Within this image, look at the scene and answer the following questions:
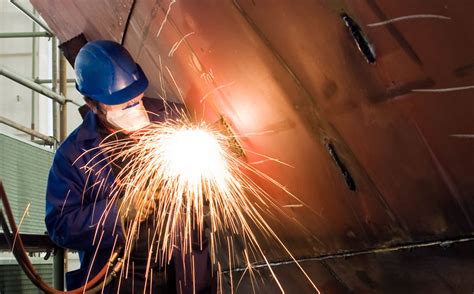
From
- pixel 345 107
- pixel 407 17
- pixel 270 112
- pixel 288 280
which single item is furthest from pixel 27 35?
pixel 407 17

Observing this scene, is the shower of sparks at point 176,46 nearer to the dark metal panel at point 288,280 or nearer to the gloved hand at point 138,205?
the gloved hand at point 138,205

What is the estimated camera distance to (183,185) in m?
2.18

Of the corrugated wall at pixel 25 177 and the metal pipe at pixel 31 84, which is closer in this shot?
the corrugated wall at pixel 25 177

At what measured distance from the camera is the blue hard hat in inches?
88.4

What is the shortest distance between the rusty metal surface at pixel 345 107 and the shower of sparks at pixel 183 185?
0.32 ft

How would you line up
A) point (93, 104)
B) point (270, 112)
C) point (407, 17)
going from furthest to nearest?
point (93, 104) < point (270, 112) < point (407, 17)

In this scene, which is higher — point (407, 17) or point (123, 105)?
point (123, 105)

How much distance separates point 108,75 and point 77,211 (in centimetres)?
52

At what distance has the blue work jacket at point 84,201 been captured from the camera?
2180 mm

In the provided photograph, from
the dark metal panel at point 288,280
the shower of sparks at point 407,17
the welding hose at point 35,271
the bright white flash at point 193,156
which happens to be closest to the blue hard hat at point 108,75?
the bright white flash at point 193,156

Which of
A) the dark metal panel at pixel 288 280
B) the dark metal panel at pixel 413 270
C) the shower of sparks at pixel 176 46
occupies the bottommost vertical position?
the dark metal panel at pixel 413 270

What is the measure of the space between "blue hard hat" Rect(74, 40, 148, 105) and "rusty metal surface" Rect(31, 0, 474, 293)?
14 cm

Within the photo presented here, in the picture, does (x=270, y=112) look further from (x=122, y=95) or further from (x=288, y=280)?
(x=288, y=280)

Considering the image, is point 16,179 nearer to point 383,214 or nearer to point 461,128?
point 383,214
